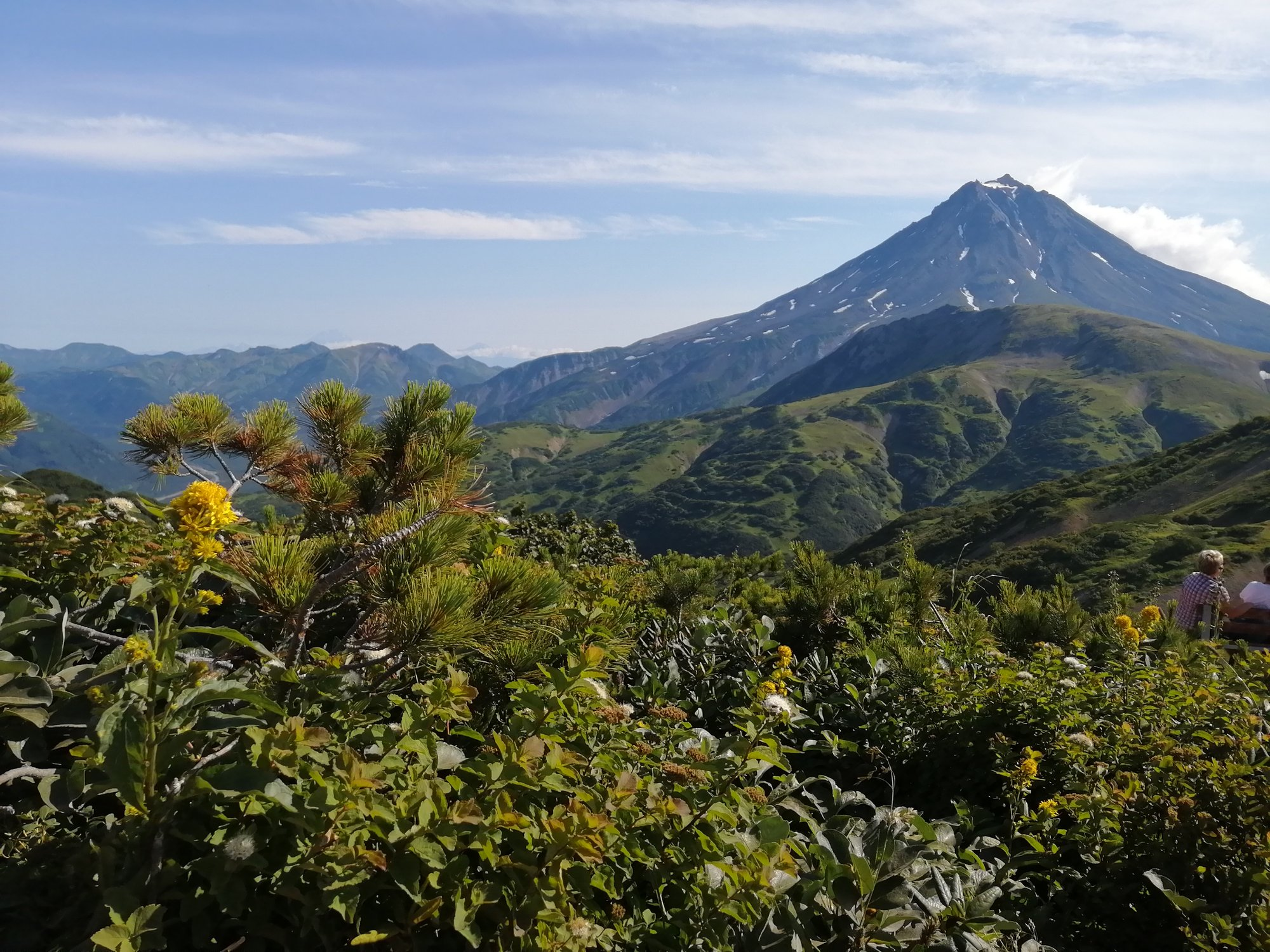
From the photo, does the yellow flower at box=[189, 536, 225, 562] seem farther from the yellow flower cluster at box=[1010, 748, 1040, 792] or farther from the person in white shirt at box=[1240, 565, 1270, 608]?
the person in white shirt at box=[1240, 565, 1270, 608]

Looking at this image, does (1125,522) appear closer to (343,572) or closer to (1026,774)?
(1026,774)

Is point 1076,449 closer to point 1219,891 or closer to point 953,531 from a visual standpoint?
point 953,531

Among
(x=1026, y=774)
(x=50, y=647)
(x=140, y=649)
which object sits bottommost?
(x=1026, y=774)

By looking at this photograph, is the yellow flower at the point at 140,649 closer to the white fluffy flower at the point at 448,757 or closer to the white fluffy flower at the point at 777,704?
the white fluffy flower at the point at 448,757

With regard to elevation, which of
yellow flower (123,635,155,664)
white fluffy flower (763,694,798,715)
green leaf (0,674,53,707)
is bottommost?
white fluffy flower (763,694,798,715)

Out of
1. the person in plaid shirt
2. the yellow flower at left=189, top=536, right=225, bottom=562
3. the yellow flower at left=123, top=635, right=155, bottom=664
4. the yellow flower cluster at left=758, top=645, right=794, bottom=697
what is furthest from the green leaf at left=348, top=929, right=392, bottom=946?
the person in plaid shirt

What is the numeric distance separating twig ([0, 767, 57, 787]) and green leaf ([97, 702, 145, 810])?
2.98 feet

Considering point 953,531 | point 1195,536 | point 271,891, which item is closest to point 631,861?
point 271,891

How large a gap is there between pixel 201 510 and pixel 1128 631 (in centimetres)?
570

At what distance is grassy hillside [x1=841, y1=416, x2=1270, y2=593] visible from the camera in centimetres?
5728

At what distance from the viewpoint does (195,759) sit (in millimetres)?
2316

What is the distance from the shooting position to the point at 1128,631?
540 cm

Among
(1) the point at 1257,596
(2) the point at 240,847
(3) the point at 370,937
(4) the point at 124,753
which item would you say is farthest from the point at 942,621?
(4) the point at 124,753

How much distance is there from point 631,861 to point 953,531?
3747 inches
